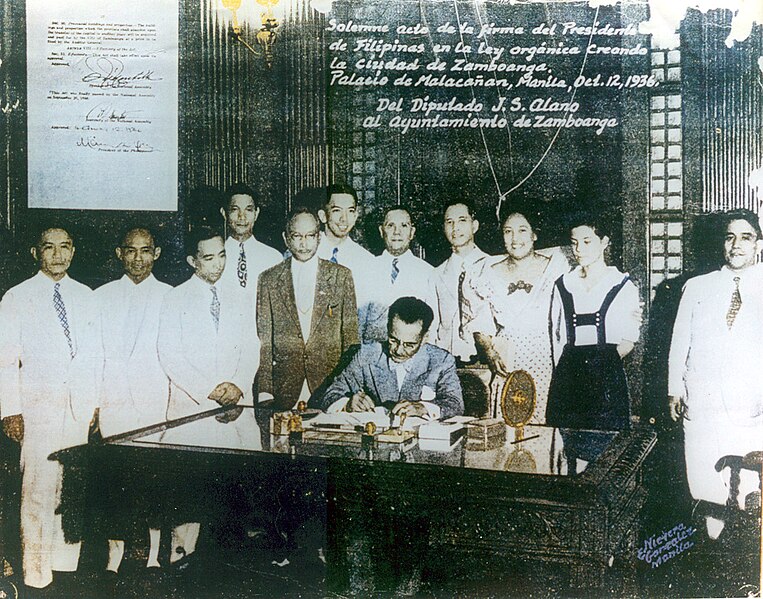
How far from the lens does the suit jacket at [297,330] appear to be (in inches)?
101

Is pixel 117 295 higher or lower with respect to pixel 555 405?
higher

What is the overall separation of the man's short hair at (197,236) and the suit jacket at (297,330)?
23 centimetres

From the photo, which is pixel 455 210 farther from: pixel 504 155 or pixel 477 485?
pixel 477 485

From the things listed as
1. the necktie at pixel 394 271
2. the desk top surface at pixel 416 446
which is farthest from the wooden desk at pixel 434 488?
the necktie at pixel 394 271

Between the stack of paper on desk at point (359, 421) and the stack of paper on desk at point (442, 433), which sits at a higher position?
the stack of paper on desk at point (359, 421)

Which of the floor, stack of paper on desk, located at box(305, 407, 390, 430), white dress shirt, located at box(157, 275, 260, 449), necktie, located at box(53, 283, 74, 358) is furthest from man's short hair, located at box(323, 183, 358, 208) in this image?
the floor

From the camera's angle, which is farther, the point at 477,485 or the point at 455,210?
the point at 455,210

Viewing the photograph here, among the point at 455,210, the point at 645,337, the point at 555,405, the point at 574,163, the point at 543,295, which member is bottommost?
the point at 555,405

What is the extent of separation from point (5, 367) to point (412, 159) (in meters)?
1.65

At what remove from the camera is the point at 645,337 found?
101 inches

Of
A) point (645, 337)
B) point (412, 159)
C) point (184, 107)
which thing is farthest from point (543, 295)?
point (184, 107)
